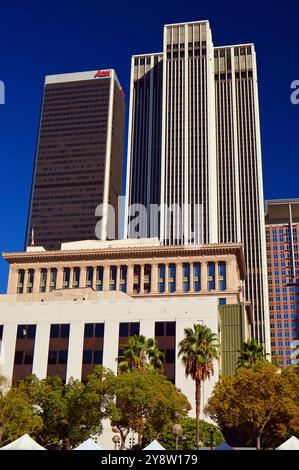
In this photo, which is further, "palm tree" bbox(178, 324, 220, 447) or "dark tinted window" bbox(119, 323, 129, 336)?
"dark tinted window" bbox(119, 323, 129, 336)

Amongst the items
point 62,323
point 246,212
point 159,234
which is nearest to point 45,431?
point 62,323

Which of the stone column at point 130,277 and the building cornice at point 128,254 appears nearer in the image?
the building cornice at point 128,254

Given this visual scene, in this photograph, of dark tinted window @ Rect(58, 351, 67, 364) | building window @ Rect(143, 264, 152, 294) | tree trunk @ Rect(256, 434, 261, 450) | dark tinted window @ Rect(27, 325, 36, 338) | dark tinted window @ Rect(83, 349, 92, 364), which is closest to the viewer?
tree trunk @ Rect(256, 434, 261, 450)

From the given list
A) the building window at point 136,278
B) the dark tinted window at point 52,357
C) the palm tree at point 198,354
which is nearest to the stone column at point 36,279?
the building window at point 136,278

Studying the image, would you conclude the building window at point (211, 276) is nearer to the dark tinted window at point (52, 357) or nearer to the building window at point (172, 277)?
the building window at point (172, 277)

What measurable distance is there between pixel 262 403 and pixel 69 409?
18.7 metres

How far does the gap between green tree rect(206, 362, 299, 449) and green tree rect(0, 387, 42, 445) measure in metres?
17.1

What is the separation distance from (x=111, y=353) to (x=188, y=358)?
22.0 m

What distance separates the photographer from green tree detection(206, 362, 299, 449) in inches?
1988

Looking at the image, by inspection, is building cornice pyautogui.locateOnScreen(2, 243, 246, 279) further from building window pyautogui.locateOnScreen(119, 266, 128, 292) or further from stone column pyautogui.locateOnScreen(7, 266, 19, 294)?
building window pyautogui.locateOnScreen(119, 266, 128, 292)

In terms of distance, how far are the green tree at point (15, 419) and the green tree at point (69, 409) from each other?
4282 millimetres

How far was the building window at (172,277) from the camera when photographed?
109081 millimetres

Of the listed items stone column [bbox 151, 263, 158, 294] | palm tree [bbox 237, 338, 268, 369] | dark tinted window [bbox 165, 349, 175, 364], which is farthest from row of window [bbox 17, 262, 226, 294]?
palm tree [bbox 237, 338, 268, 369]
